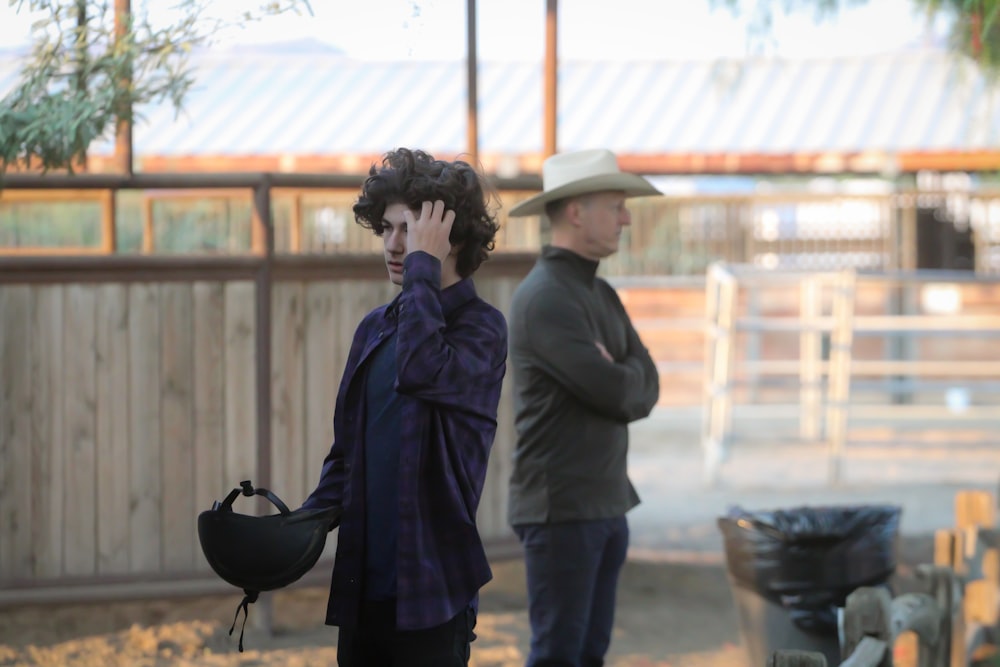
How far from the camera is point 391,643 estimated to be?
92.5 inches

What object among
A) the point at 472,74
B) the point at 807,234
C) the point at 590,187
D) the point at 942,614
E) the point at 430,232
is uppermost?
the point at 472,74

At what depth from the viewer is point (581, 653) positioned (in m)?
3.63

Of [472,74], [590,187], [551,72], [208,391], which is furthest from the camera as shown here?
[551,72]

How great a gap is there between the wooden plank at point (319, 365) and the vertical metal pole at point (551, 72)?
1311 mm

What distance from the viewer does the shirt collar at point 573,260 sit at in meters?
3.79

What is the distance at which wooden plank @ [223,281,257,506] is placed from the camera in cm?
534

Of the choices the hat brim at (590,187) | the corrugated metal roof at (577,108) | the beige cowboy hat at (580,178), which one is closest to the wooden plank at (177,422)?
the beige cowboy hat at (580,178)

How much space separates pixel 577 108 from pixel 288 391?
12372 mm

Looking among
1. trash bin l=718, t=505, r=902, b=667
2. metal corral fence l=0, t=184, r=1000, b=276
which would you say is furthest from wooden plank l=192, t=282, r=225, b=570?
metal corral fence l=0, t=184, r=1000, b=276

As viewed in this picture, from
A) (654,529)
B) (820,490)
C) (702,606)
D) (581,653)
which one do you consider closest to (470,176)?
(581,653)

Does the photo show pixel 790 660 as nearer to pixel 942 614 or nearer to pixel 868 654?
pixel 868 654

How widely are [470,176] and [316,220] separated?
1054 cm

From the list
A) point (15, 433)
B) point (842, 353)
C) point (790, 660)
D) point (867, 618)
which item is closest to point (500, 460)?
point (15, 433)

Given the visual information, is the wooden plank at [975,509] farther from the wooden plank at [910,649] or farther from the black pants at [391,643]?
the black pants at [391,643]
